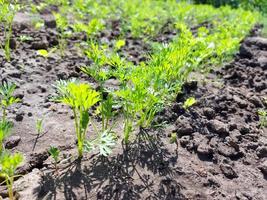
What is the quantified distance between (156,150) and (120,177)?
39 centimetres

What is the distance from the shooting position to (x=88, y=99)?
2150 mm

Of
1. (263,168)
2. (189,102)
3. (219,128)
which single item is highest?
(189,102)

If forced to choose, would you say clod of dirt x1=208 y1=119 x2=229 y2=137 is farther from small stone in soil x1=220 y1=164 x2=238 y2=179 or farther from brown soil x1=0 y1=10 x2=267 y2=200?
small stone in soil x1=220 y1=164 x2=238 y2=179

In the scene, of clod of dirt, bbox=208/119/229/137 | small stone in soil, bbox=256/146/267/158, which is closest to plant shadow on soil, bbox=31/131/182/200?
clod of dirt, bbox=208/119/229/137

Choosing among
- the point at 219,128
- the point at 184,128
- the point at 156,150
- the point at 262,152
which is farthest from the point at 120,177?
the point at 262,152

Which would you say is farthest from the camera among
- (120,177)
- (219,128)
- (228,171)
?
(219,128)

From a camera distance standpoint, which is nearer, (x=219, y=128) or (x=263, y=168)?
(x=263, y=168)

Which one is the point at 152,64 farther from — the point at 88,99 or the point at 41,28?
the point at 41,28

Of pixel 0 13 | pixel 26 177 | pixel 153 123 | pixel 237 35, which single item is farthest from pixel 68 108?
pixel 237 35

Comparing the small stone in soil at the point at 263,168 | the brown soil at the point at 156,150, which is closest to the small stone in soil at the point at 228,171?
the brown soil at the point at 156,150

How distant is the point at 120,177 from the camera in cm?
234

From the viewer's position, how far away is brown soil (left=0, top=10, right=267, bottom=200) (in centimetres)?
228

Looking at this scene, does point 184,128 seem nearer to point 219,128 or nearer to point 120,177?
point 219,128

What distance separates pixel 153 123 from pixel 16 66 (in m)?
1.49
